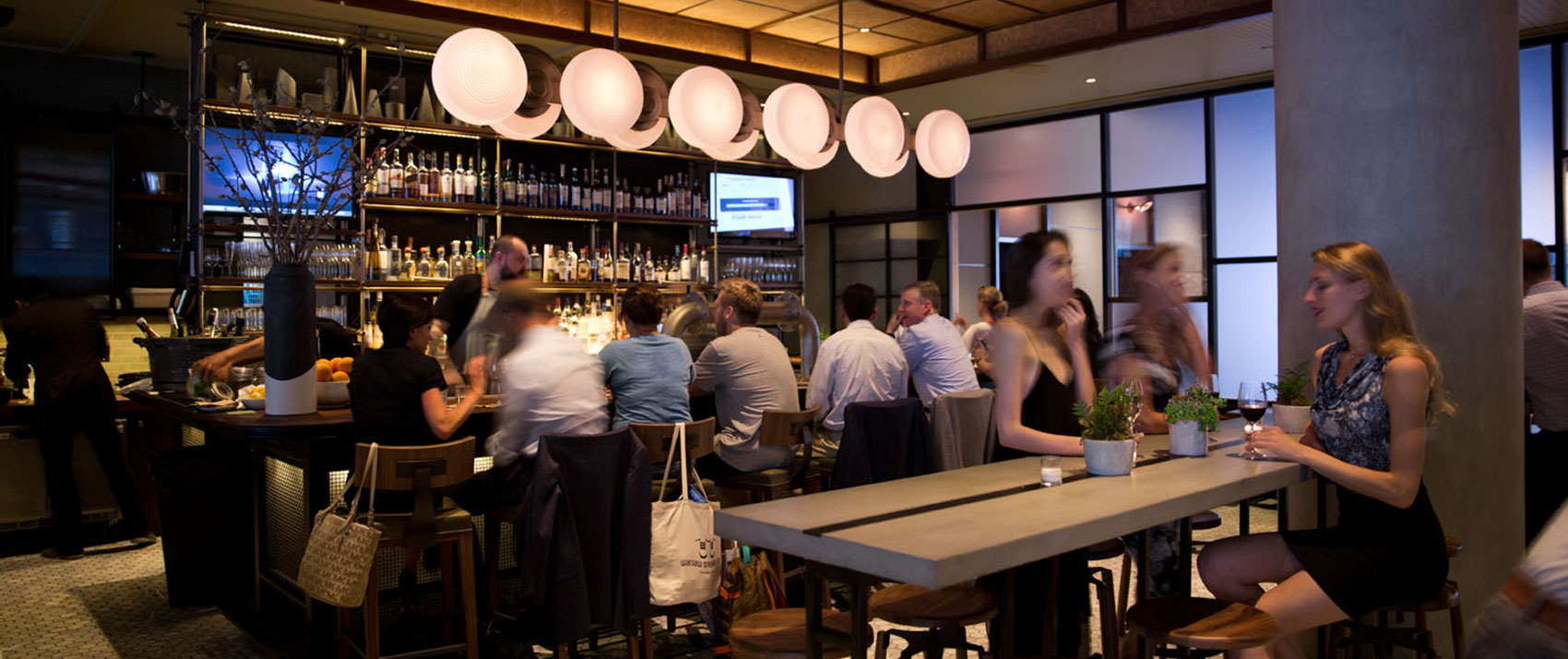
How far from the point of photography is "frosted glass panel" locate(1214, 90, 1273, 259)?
8367 mm

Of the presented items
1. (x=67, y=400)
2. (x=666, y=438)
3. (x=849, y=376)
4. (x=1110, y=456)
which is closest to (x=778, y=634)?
(x=1110, y=456)

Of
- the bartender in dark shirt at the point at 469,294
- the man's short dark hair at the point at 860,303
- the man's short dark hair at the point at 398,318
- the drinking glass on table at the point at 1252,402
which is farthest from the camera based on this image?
the man's short dark hair at the point at 860,303

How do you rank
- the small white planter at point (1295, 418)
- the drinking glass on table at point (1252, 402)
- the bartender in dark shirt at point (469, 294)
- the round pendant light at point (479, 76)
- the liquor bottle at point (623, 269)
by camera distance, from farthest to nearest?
1. the liquor bottle at point (623, 269)
2. the bartender in dark shirt at point (469, 294)
3. the round pendant light at point (479, 76)
4. the small white planter at point (1295, 418)
5. the drinking glass on table at point (1252, 402)

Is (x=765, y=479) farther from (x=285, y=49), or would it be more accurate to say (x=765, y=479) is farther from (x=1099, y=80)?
(x=1099, y=80)

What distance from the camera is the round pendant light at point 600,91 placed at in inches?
185

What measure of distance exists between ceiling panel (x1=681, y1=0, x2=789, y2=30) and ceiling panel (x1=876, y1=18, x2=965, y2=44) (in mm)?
872

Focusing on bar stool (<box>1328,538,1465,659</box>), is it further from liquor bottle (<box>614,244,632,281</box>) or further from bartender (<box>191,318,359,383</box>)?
liquor bottle (<box>614,244,632,281</box>)

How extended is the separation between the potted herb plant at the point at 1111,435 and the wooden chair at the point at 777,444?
194 cm

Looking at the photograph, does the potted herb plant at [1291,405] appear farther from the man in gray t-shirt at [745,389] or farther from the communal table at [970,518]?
the man in gray t-shirt at [745,389]

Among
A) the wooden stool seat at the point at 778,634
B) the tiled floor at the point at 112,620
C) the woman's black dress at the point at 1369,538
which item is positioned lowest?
the tiled floor at the point at 112,620

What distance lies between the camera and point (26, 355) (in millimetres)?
6016

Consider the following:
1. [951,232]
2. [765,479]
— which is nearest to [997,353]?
[765,479]

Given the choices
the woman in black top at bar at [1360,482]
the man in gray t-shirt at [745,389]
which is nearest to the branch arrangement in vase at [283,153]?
the man in gray t-shirt at [745,389]

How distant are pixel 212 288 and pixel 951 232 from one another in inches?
265
